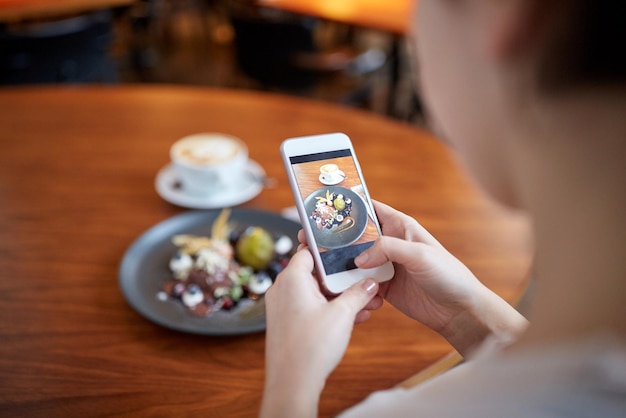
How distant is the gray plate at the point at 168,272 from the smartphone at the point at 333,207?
6.5 inches

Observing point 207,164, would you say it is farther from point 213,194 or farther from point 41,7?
point 41,7

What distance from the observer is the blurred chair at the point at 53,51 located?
189cm

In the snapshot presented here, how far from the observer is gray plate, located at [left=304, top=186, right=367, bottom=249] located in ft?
2.67

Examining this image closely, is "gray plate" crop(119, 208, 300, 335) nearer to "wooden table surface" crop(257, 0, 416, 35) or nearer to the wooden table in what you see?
the wooden table

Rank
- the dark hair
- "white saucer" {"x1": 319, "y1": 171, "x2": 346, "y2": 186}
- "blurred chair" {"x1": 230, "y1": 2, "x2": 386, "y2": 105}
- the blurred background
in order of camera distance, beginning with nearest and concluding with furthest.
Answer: the dark hair, "white saucer" {"x1": 319, "y1": 171, "x2": 346, "y2": 186}, the blurred background, "blurred chair" {"x1": 230, "y1": 2, "x2": 386, "y2": 105}

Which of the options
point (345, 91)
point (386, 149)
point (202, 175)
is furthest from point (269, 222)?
point (345, 91)

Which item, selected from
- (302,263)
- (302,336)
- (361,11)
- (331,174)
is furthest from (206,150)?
(361,11)

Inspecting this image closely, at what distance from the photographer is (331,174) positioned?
870 millimetres

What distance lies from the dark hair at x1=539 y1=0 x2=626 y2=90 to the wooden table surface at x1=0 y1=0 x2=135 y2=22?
8.59 ft

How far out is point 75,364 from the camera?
2.76 ft

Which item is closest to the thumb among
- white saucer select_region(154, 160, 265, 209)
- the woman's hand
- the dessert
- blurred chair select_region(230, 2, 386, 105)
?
the woman's hand

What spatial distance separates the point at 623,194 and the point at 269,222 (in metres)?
0.75

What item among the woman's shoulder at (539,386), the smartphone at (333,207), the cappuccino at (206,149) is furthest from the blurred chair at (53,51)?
the woman's shoulder at (539,386)

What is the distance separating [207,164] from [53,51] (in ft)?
3.43
